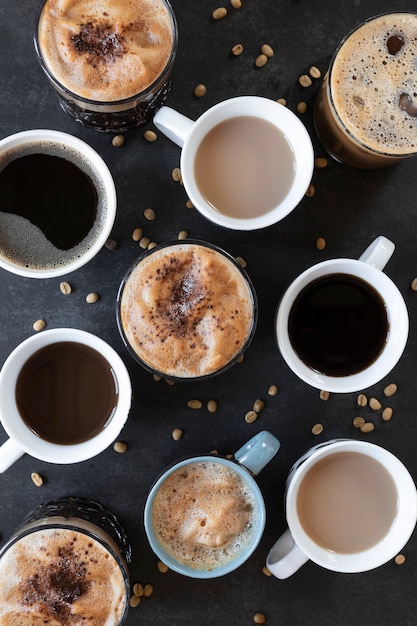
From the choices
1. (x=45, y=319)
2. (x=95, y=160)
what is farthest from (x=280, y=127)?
(x=45, y=319)

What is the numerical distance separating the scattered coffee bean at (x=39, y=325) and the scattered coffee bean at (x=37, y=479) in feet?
1.46

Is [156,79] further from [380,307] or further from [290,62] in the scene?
[380,307]

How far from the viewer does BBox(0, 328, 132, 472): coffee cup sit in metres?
1.86

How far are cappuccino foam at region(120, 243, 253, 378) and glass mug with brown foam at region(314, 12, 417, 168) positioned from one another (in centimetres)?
55

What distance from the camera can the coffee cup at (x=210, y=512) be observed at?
1.89 m

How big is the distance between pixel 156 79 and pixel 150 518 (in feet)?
3.99

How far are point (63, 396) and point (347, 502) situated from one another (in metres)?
0.92

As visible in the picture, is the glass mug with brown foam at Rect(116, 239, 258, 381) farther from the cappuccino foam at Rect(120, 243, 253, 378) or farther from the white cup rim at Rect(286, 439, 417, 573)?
the white cup rim at Rect(286, 439, 417, 573)

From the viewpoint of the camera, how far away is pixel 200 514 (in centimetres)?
192

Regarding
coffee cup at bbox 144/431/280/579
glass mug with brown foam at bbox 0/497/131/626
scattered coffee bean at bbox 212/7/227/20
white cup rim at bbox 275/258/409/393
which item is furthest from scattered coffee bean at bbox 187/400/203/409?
scattered coffee bean at bbox 212/7/227/20

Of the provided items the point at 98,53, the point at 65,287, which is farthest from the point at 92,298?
the point at 98,53

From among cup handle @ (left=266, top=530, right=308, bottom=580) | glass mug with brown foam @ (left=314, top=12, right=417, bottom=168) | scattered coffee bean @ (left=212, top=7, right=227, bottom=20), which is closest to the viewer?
glass mug with brown foam @ (left=314, top=12, right=417, bottom=168)

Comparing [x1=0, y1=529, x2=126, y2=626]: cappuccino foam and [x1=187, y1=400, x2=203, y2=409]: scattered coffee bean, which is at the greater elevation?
[x1=187, y1=400, x2=203, y2=409]: scattered coffee bean

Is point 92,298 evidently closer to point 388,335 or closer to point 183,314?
point 183,314
